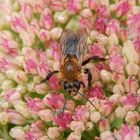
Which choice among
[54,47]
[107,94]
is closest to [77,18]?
[54,47]

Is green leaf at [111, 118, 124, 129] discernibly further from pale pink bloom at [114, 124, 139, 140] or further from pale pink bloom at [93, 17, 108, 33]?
pale pink bloom at [93, 17, 108, 33]

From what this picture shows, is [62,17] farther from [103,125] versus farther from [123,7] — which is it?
[103,125]

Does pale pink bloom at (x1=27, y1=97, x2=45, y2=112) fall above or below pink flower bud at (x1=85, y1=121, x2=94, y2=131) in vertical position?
above

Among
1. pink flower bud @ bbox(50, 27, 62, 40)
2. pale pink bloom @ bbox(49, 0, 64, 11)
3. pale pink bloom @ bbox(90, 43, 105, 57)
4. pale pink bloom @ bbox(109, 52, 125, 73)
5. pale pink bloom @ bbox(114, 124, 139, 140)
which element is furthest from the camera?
pale pink bloom @ bbox(49, 0, 64, 11)

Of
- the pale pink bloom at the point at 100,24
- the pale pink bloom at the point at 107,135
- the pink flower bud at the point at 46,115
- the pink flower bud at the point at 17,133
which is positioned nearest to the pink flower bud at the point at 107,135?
the pale pink bloom at the point at 107,135

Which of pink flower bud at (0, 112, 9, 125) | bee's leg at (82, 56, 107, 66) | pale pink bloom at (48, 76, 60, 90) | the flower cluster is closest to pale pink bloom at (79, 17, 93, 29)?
the flower cluster

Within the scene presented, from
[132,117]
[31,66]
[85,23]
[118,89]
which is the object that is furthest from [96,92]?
[85,23]
